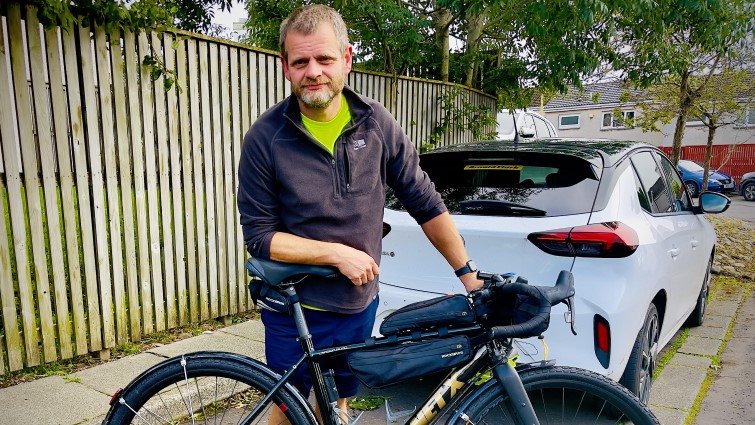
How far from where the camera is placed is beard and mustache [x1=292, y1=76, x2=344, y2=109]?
1863mm

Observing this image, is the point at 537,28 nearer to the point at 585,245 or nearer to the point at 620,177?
the point at 620,177

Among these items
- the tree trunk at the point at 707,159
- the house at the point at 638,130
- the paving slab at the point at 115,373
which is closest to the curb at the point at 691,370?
the paving slab at the point at 115,373

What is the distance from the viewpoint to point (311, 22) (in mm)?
1843

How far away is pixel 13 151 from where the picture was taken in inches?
132

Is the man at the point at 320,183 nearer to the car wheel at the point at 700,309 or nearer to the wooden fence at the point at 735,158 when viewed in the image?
the car wheel at the point at 700,309

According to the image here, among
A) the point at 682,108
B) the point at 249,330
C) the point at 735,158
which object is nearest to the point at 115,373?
the point at 249,330

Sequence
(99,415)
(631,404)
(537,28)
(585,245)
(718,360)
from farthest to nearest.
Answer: (537,28)
(718,360)
(99,415)
(585,245)
(631,404)

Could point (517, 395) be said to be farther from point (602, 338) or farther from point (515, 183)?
point (515, 183)

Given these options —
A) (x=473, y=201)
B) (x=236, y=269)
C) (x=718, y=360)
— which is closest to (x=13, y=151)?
(x=236, y=269)

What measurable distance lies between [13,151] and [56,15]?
0.84 m

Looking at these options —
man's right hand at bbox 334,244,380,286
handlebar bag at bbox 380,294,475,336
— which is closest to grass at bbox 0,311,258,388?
man's right hand at bbox 334,244,380,286

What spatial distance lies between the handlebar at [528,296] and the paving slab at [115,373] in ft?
8.50

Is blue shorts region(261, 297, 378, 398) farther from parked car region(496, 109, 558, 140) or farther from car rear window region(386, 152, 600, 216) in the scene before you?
parked car region(496, 109, 558, 140)

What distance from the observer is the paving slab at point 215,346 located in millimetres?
4035
